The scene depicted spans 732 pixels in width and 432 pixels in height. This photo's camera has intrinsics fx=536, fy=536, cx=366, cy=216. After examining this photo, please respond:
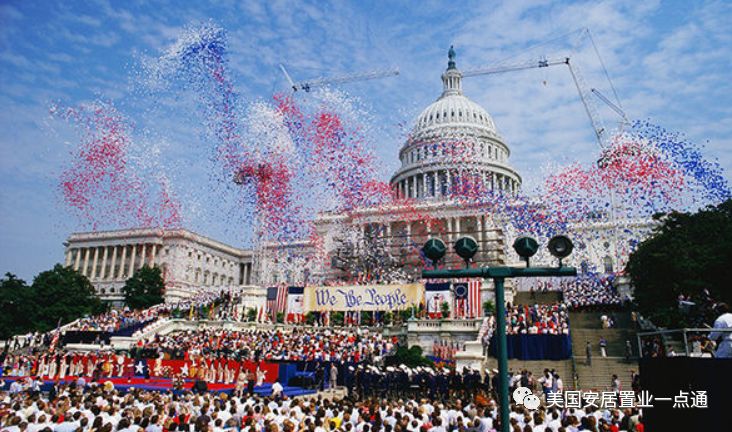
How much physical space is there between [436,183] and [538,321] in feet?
206

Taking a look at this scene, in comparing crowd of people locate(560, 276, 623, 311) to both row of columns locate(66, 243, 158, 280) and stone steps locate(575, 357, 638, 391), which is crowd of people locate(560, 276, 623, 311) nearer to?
stone steps locate(575, 357, 638, 391)

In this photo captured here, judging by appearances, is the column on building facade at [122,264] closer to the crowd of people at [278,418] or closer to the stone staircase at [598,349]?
the stone staircase at [598,349]

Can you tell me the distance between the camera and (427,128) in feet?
377

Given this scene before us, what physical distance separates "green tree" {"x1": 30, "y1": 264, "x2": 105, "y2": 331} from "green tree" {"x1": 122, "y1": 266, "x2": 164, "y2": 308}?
773 cm

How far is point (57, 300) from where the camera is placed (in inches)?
2911

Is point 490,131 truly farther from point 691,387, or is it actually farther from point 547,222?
A: point 691,387

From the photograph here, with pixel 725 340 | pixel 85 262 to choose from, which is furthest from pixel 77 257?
pixel 725 340

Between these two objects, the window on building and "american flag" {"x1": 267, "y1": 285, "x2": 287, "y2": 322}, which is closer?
"american flag" {"x1": 267, "y1": 285, "x2": 287, "y2": 322}

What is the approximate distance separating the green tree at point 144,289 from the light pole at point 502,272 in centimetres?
8693

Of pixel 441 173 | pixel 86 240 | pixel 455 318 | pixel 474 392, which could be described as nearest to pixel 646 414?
pixel 474 392

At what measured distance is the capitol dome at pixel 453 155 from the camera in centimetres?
9938

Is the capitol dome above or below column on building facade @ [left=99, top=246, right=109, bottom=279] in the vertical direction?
above

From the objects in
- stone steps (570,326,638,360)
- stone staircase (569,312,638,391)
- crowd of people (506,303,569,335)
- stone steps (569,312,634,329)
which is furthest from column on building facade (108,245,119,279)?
stone steps (570,326,638,360)

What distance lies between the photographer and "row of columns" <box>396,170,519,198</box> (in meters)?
99.2
